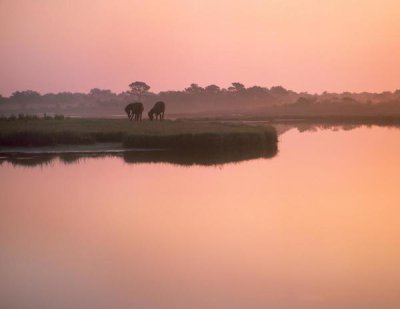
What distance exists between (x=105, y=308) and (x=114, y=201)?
9.04 feet

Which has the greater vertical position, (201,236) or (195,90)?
(195,90)

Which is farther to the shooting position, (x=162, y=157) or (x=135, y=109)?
(x=135, y=109)

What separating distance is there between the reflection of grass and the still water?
4.62 feet

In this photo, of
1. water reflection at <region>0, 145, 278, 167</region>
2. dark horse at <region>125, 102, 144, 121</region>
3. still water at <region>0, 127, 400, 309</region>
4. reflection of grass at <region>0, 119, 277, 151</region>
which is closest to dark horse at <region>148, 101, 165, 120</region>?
dark horse at <region>125, 102, 144, 121</region>

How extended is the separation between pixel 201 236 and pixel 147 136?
16.6 ft

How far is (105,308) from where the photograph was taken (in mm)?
3531

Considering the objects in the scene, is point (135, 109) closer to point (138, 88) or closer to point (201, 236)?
point (138, 88)

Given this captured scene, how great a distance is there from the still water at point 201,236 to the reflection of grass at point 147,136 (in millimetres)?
1409

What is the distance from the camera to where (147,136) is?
980cm

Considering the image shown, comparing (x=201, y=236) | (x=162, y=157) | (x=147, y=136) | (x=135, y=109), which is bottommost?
(x=201, y=236)

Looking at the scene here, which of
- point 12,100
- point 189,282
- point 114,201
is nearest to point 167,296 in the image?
point 189,282

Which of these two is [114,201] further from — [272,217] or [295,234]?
[295,234]

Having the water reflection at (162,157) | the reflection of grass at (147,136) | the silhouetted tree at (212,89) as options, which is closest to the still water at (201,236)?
the water reflection at (162,157)

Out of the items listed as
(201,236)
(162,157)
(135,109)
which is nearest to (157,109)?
(135,109)
